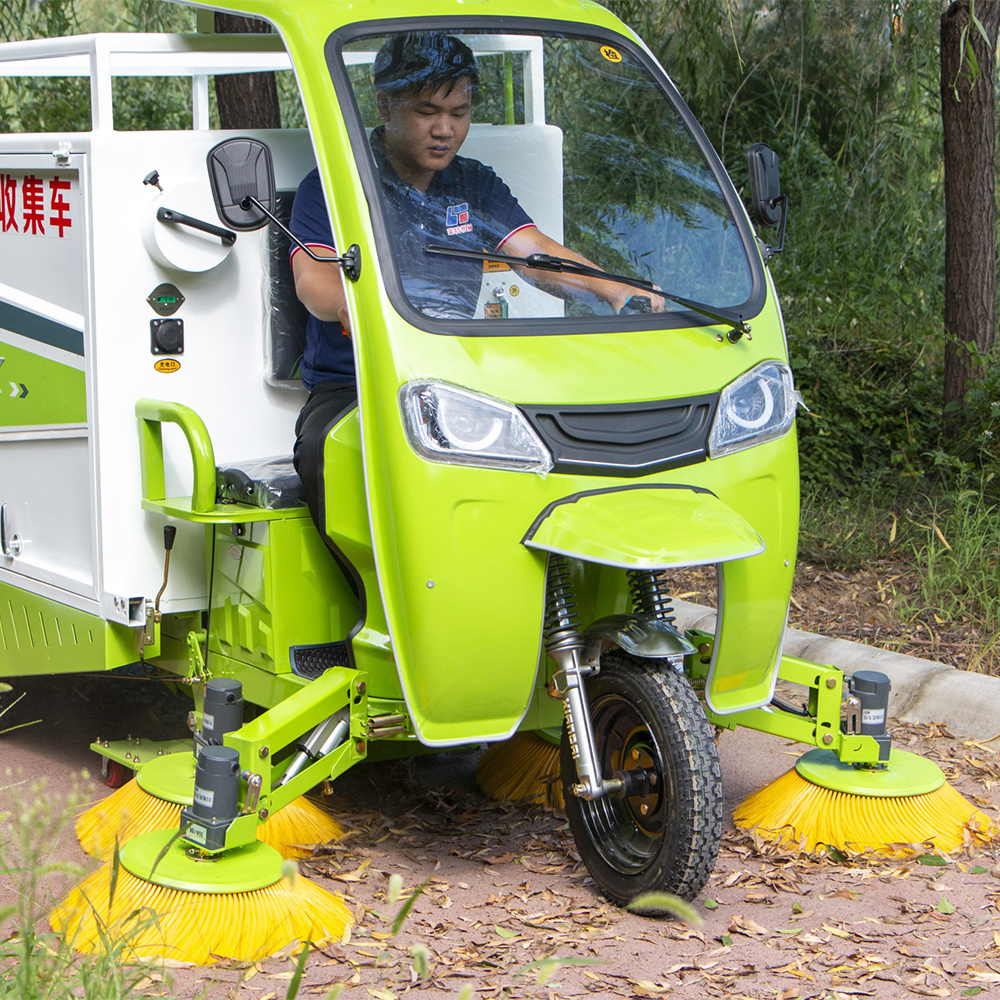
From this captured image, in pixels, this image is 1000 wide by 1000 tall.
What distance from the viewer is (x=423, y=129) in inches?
133

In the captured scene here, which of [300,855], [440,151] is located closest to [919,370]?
[440,151]

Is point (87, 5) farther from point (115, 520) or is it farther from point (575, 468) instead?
point (575, 468)

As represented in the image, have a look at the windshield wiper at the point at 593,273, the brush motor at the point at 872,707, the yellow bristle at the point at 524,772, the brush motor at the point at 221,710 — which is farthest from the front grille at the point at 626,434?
Result: the yellow bristle at the point at 524,772

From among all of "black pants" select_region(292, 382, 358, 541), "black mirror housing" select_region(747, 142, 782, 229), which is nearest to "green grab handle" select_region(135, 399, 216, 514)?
"black pants" select_region(292, 382, 358, 541)

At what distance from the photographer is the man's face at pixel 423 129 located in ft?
10.9

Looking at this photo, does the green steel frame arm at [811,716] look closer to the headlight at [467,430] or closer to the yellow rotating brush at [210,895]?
the headlight at [467,430]

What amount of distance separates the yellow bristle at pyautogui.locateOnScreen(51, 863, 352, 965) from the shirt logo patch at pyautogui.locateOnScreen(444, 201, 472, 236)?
159 centimetres

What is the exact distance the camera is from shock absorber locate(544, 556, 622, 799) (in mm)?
3059

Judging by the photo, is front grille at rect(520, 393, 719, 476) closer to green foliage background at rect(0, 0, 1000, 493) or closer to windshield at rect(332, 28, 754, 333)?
windshield at rect(332, 28, 754, 333)

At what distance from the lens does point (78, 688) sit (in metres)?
4.99

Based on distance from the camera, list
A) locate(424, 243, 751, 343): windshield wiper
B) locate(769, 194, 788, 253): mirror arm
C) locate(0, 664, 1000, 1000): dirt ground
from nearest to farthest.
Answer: locate(0, 664, 1000, 1000): dirt ground < locate(424, 243, 751, 343): windshield wiper < locate(769, 194, 788, 253): mirror arm

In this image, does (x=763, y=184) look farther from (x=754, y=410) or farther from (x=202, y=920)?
(x=202, y=920)

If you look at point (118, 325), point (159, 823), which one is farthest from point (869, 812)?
point (118, 325)

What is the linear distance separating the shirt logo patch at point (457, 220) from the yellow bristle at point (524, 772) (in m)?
1.51
